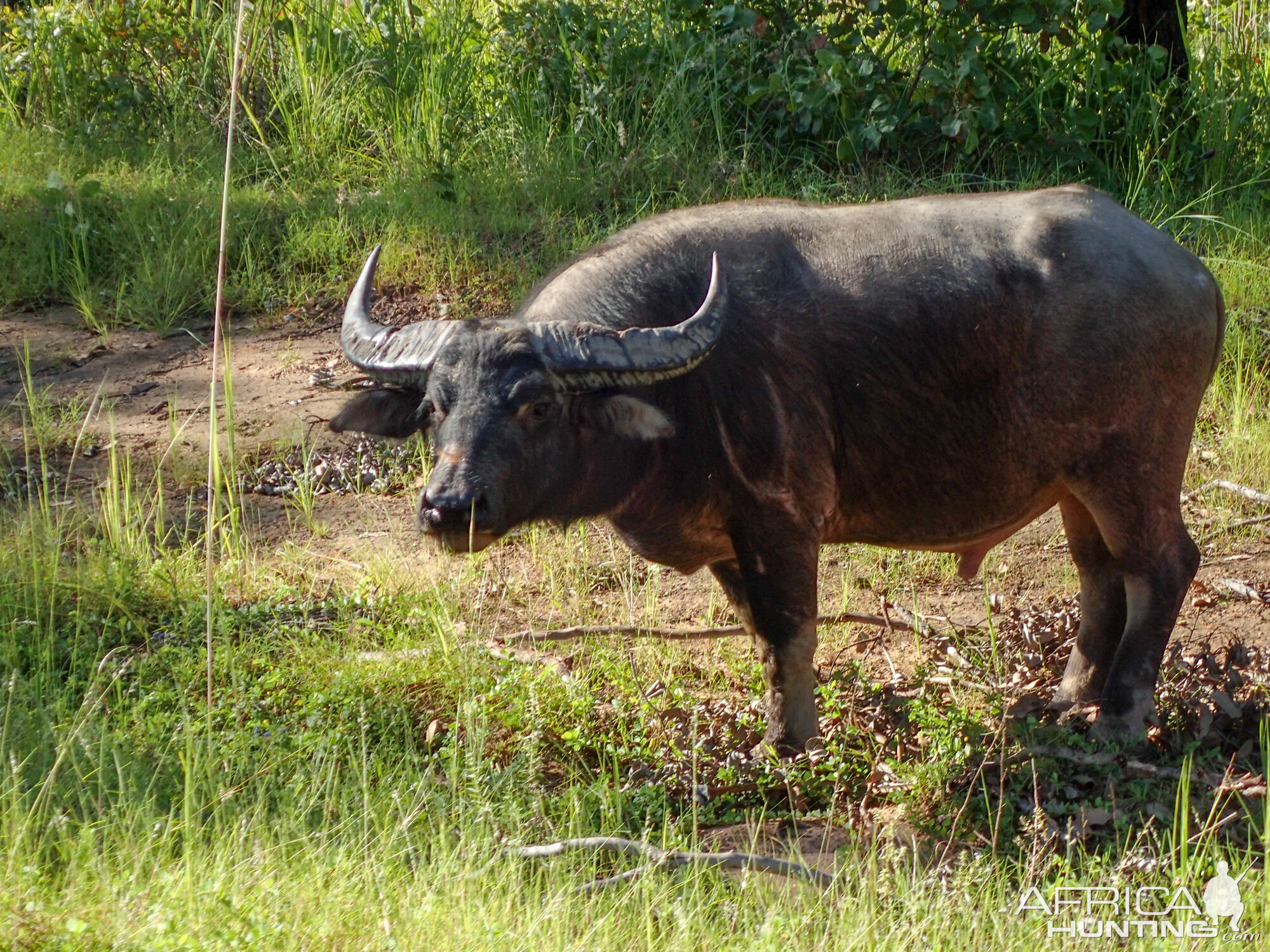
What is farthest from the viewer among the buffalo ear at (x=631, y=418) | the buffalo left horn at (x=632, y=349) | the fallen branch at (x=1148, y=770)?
the fallen branch at (x=1148, y=770)

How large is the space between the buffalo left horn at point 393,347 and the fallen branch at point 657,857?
58.2 inches

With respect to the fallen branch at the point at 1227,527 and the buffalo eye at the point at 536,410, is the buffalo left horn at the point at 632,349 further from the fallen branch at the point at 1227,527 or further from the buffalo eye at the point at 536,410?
the fallen branch at the point at 1227,527

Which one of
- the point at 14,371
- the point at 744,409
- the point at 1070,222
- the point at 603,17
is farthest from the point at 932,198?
the point at 14,371

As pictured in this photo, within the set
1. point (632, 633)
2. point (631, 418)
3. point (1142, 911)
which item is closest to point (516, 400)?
point (631, 418)

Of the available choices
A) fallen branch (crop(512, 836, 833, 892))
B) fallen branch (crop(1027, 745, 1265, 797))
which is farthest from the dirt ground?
fallen branch (crop(512, 836, 833, 892))

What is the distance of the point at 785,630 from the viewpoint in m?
4.57

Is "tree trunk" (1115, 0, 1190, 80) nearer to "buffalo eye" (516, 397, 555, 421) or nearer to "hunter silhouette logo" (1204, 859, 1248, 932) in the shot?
"buffalo eye" (516, 397, 555, 421)

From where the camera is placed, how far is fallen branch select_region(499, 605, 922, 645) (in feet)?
17.7

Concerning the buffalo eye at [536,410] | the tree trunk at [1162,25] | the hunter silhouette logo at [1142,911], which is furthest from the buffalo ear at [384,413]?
the tree trunk at [1162,25]

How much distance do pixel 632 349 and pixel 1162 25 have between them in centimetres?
654

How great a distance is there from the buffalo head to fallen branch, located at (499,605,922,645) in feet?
3.74

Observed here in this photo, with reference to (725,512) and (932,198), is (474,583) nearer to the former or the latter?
(725,512)

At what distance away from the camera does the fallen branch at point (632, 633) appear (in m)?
5.39

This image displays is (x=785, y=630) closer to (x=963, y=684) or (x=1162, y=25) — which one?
(x=963, y=684)
